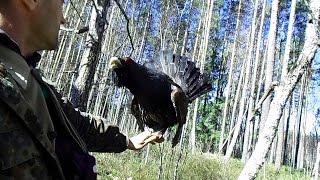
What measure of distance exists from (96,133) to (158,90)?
5.48ft

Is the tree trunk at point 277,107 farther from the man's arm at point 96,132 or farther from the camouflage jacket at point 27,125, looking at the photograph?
the camouflage jacket at point 27,125

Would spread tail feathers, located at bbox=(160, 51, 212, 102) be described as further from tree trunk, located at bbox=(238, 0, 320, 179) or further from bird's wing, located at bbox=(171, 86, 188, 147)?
tree trunk, located at bbox=(238, 0, 320, 179)

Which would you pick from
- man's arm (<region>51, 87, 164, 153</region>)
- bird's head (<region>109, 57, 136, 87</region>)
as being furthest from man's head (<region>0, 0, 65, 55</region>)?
bird's head (<region>109, 57, 136, 87</region>)

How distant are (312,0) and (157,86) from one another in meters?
1.85

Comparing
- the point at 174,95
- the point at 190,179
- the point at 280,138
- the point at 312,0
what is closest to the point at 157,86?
the point at 174,95

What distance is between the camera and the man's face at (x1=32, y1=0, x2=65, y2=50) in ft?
3.91

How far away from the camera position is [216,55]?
3531 cm

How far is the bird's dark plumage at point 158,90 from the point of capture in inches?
129

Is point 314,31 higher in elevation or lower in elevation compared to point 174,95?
higher

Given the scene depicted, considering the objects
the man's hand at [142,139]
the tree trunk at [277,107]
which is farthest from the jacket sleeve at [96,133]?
the tree trunk at [277,107]

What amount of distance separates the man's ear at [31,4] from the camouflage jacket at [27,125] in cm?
12

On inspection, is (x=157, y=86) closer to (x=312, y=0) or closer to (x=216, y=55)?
(x=312, y=0)

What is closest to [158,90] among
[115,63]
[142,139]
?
[115,63]

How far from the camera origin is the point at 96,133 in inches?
78.4
